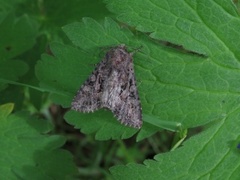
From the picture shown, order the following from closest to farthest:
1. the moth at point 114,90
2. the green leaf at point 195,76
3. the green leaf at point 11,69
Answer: the green leaf at point 195,76 → the moth at point 114,90 → the green leaf at point 11,69

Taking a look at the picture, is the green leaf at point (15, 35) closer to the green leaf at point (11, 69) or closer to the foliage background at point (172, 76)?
the green leaf at point (11, 69)

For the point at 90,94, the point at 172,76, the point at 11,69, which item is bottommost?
the point at 11,69

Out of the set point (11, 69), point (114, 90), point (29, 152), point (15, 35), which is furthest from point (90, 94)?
point (15, 35)

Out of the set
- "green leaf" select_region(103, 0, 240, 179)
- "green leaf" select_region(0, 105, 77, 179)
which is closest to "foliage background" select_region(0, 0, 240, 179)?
"green leaf" select_region(103, 0, 240, 179)

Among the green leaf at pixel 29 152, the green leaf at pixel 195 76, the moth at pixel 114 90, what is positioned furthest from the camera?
the green leaf at pixel 29 152

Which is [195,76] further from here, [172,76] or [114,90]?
[114,90]

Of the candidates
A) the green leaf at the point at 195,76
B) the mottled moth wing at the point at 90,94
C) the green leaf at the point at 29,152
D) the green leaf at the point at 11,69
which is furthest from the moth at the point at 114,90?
the green leaf at the point at 11,69

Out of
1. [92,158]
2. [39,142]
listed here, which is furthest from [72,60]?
[92,158]
